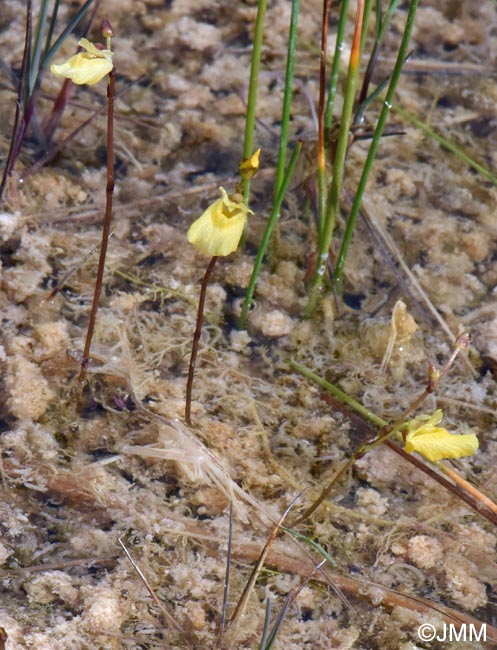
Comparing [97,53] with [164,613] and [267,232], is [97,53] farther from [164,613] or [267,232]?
[164,613]

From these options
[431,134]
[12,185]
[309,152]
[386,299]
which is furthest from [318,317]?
[12,185]

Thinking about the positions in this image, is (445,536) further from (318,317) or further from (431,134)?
(431,134)

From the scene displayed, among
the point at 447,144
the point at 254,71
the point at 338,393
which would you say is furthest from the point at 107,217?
the point at 447,144

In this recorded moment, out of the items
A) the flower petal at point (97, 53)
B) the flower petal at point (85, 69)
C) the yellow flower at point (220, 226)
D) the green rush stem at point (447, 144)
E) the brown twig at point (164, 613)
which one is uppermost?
the flower petal at point (97, 53)

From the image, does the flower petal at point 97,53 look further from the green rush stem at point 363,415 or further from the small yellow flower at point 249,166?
the green rush stem at point 363,415

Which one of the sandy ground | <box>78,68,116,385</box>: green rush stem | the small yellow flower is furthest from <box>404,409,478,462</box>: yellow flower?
<box>78,68,116,385</box>: green rush stem

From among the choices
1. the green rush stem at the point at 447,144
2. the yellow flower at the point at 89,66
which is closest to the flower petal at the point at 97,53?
the yellow flower at the point at 89,66
